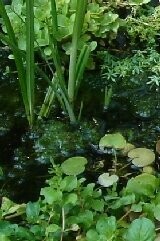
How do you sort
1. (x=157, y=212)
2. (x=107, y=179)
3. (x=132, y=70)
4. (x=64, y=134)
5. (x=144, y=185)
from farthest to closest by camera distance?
(x=132, y=70), (x=64, y=134), (x=107, y=179), (x=144, y=185), (x=157, y=212)

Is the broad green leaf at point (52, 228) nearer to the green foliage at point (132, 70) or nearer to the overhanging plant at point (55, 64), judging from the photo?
the overhanging plant at point (55, 64)

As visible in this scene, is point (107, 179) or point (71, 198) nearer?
point (71, 198)

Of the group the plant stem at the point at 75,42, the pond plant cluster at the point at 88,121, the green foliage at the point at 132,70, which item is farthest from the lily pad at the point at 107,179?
the green foliage at the point at 132,70

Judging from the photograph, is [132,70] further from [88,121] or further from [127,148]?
[127,148]

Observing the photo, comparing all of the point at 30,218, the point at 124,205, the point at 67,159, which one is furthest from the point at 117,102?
the point at 30,218

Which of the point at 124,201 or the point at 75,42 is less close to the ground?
the point at 75,42

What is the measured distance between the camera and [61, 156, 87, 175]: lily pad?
1680mm

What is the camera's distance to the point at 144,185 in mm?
1555

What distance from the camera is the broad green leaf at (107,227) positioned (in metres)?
1.37

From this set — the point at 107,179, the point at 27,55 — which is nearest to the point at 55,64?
the point at 27,55

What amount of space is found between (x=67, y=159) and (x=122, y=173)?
0.18 meters

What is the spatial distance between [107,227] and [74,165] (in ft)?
1.19

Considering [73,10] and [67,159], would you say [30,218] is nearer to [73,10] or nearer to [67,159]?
[67,159]

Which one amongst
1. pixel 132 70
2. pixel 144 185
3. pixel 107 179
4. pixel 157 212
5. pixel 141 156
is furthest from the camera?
pixel 132 70
